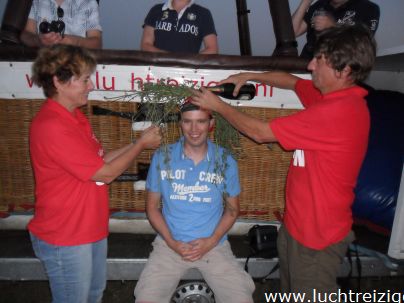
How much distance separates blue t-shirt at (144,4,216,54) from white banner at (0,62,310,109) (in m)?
0.84

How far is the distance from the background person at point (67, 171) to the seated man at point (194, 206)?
0.44 metres

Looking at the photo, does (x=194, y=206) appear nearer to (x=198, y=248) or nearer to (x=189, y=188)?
(x=189, y=188)

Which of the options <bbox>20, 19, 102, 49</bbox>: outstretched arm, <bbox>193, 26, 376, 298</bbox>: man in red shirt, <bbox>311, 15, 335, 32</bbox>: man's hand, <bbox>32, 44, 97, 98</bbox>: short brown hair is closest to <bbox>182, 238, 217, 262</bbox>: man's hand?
<bbox>193, 26, 376, 298</bbox>: man in red shirt

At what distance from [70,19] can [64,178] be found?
1.90m

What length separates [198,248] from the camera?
2424mm

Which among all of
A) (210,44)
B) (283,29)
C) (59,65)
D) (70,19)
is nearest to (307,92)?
(283,29)

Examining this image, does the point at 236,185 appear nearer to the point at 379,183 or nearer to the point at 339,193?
the point at 339,193

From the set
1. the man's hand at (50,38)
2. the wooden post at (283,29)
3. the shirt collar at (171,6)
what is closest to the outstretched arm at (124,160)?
the man's hand at (50,38)

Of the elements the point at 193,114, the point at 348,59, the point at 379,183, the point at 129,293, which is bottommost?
the point at 129,293

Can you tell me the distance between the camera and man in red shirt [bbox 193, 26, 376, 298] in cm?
195

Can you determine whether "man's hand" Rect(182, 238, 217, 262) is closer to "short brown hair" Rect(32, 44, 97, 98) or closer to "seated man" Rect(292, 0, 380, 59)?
"short brown hair" Rect(32, 44, 97, 98)

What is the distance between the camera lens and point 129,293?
2.97 m

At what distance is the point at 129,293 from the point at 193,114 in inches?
72.5

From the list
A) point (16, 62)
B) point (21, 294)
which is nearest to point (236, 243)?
point (21, 294)
